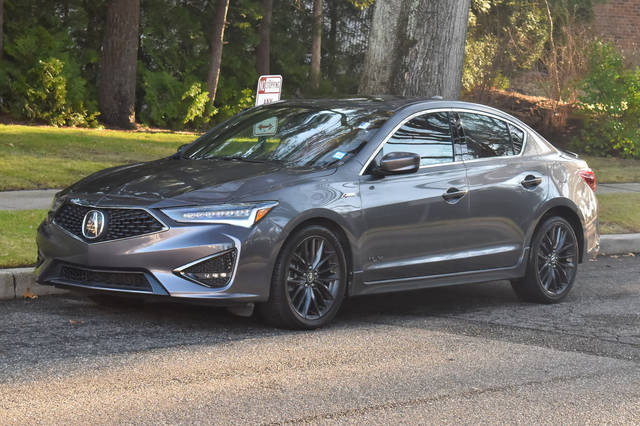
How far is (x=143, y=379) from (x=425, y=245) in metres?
2.84

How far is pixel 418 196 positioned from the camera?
25.5 ft

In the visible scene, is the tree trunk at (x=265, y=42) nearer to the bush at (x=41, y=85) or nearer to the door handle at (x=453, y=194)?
the bush at (x=41, y=85)

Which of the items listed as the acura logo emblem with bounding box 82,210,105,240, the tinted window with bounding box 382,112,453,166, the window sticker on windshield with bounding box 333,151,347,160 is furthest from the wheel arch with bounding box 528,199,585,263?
the acura logo emblem with bounding box 82,210,105,240

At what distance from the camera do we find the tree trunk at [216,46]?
85.5 feet

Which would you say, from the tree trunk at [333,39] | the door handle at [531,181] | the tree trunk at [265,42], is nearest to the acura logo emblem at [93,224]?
the door handle at [531,181]

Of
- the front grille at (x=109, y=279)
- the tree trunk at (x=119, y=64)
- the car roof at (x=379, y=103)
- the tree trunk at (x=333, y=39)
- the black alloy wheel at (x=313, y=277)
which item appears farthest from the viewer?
the tree trunk at (x=333, y=39)

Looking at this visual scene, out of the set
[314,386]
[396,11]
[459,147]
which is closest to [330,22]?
[396,11]

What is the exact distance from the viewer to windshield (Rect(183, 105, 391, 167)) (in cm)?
766

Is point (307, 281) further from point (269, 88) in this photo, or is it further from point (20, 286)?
point (269, 88)

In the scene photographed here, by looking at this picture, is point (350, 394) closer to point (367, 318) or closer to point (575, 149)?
point (367, 318)

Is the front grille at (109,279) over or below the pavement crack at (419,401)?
over

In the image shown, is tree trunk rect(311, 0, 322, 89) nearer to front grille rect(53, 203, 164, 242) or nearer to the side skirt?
the side skirt

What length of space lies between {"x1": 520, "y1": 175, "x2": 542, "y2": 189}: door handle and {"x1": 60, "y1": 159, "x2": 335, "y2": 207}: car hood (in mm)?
2055

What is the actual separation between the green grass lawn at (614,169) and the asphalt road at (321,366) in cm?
1173
